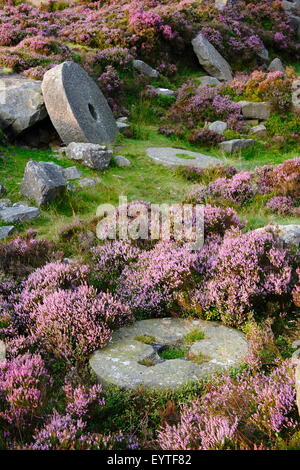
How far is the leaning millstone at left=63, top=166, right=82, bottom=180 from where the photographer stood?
1051cm

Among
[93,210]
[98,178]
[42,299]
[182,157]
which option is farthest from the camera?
[182,157]

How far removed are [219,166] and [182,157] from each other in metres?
1.68

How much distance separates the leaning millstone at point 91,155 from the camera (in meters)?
11.1

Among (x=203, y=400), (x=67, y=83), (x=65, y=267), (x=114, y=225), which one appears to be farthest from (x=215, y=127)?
(x=203, y=400)

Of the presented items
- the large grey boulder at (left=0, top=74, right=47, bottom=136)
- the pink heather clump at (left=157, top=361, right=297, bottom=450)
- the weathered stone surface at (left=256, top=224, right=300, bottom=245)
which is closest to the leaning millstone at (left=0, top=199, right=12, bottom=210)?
the large grey boulder at (left=0, top=74, right=47, bottom=136)

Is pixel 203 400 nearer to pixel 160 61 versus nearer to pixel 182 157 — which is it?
pixel 182 157

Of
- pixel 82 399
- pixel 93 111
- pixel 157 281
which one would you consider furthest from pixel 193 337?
pixel 93 111

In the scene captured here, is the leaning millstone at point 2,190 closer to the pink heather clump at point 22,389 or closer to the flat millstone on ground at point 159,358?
the flat millstone on ground at point 159,358

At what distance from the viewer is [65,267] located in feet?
19.8

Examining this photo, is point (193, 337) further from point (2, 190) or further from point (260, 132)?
point (260, 132)

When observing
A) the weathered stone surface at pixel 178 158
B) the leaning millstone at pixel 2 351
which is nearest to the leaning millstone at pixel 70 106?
the weathered stone surface at pixel 178 158

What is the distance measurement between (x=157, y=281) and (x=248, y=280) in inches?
49.2

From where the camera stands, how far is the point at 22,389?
3904 millimetres

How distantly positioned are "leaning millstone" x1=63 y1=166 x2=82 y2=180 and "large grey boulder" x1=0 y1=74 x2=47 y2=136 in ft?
8.98
